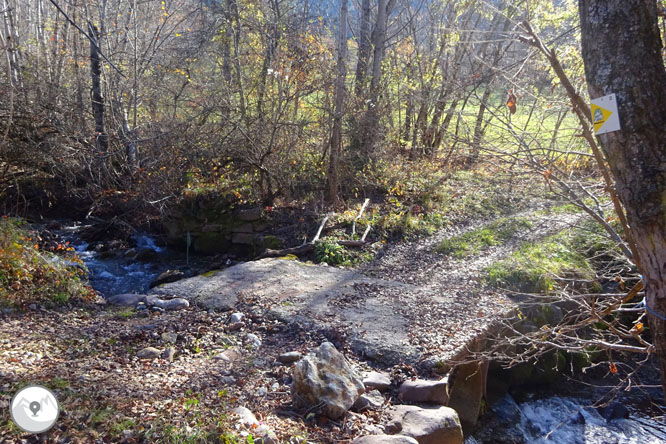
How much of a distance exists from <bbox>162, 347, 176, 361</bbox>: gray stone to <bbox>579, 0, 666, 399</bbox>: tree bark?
3.82 meters

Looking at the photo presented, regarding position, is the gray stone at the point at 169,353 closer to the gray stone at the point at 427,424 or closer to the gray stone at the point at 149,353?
the gray stone at the point at 149,353

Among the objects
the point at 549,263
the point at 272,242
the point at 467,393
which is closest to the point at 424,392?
the point at 467,393

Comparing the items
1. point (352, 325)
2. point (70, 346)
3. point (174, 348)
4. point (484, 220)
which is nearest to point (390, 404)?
point (352, 325)

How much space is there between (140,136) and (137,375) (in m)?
8.08

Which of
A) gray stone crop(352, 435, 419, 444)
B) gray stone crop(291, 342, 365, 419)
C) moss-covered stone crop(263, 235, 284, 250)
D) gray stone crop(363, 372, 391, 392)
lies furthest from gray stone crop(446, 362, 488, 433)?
moss-covered stone crop(263, 235, 284, 250)

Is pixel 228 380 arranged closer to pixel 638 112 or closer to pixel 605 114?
pixel 605 114

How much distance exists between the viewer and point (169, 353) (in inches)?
174

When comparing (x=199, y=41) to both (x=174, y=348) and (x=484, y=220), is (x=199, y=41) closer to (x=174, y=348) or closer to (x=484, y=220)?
(x=484, y=220)

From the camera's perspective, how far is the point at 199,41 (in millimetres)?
12344

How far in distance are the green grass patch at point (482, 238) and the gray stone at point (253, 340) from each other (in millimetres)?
4363

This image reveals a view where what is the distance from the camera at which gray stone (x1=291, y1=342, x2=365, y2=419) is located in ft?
12.2

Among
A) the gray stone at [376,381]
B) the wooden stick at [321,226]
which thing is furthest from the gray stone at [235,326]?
the wooden stick at [321,226]

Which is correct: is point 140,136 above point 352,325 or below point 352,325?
above

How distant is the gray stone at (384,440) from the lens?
10.9 feet
